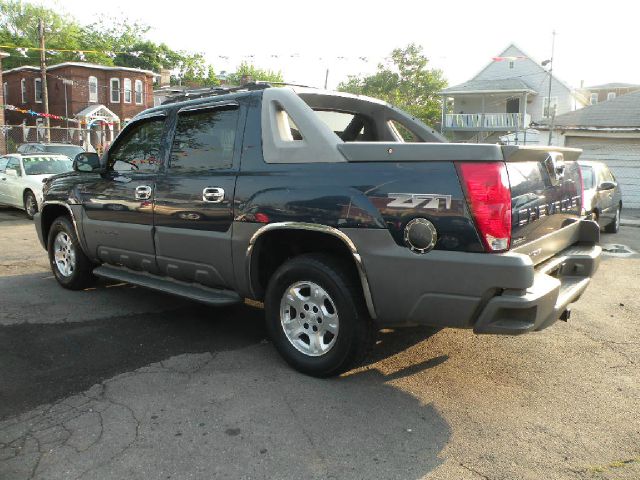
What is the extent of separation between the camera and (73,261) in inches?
229

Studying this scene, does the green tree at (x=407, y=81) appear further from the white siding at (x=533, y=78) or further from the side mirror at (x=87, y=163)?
the side mirror at (x=87, y=163)

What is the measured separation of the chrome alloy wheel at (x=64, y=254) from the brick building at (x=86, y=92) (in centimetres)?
3665

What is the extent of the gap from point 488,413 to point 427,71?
2184 inches

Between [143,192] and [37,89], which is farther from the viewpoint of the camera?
[37,89]

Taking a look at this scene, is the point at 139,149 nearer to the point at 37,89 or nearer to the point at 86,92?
the point at 86,92

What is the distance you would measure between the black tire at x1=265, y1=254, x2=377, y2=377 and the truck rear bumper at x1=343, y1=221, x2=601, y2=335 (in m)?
0.16

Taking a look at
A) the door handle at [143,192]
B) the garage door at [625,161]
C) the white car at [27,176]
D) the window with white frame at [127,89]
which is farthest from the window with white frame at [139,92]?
the door handle at [143,192]

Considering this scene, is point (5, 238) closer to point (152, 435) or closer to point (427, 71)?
point (152, 435)

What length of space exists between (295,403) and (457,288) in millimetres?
1223

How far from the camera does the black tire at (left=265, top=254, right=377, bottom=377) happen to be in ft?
11.3

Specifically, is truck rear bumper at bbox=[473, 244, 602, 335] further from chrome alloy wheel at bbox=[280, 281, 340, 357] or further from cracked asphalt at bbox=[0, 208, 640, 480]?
chrome alloy wheel at bbox=[280, 281, 340, 357]

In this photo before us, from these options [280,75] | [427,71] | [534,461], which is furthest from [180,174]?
[280,75]

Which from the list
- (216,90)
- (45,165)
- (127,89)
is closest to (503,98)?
(127,89)

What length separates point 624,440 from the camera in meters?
2.98
